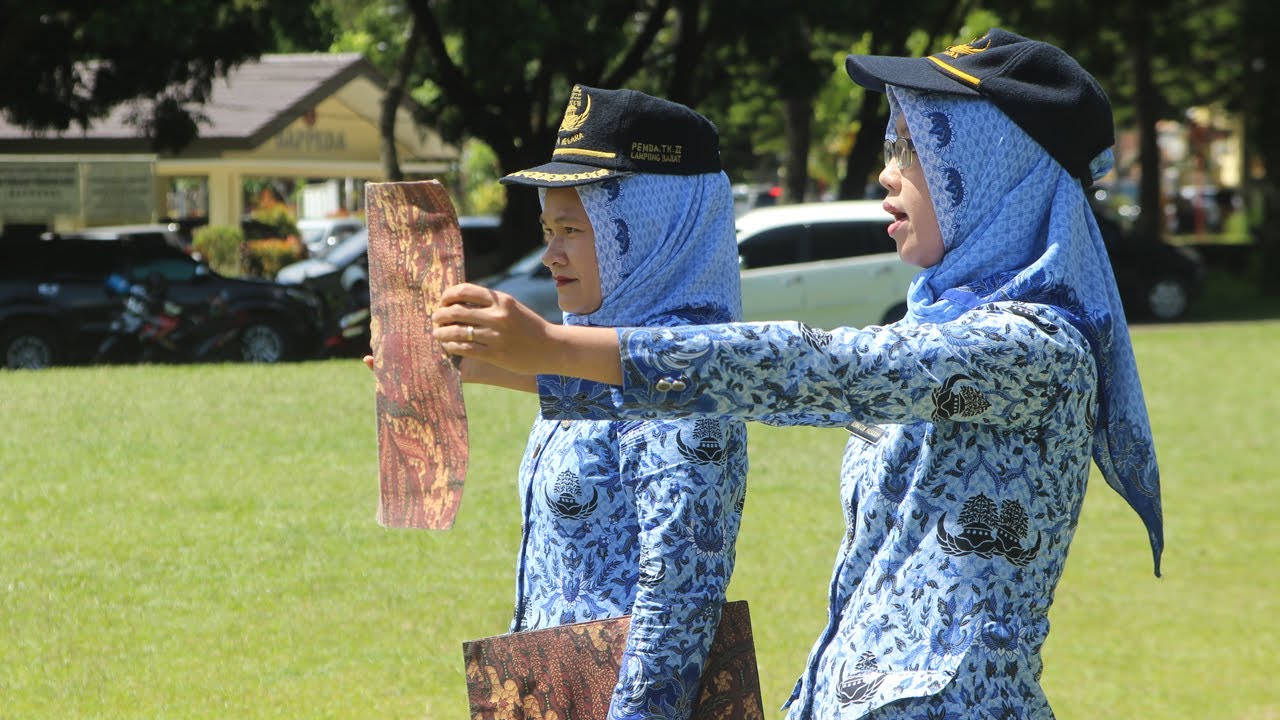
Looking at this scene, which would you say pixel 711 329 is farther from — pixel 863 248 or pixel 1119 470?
pixel 863 248

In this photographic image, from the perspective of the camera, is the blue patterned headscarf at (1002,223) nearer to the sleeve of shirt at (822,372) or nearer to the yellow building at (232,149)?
the sleeve of shirt at (822,372)

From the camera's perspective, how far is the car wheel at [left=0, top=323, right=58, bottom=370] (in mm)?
15156

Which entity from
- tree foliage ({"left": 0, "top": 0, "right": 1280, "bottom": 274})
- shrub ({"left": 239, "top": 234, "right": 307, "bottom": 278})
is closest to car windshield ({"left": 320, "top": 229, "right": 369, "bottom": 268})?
tree foliage ({"left": 0, "top": 0, "right": 1280, "bottom": 274})

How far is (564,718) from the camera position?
7.70ft

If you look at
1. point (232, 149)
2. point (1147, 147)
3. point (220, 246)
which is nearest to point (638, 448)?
point (220, 246)

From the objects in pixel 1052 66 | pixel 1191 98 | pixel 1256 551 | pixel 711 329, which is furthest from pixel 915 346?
pixel 1191 98

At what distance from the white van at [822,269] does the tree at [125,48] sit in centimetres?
625

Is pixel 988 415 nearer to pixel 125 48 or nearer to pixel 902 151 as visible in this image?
pixel 902 151

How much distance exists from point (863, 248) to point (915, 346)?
15.7 meters

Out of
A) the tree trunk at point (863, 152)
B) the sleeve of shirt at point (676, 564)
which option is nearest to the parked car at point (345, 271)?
the tree trunk at point (863, 152)

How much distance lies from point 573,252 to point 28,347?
46.7ft

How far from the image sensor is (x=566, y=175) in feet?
8.30

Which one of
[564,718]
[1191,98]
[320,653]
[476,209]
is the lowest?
[320,653]

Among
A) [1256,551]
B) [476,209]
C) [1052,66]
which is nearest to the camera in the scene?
[1052,66]
